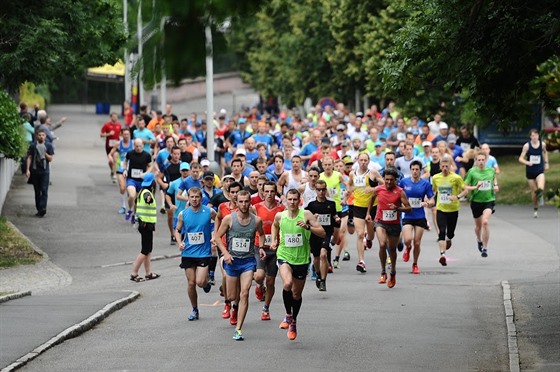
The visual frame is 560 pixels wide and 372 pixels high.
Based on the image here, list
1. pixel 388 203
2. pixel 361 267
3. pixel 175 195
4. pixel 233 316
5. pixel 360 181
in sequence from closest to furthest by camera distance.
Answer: pixel 233 316
pixel 388 203
pixel 361 267
pixel 360 181
pixel 175 195

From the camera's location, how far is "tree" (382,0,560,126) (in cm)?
1432

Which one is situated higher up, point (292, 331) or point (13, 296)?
point (292, 331)

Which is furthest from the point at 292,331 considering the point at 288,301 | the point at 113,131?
the point at 113,131

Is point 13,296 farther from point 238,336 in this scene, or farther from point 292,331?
point 292,331

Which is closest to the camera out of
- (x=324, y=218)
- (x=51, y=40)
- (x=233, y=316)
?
(x=233, y=316)

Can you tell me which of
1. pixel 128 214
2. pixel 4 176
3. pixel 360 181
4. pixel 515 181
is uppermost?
pixel 360 181

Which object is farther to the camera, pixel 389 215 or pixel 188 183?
pixel 188 183

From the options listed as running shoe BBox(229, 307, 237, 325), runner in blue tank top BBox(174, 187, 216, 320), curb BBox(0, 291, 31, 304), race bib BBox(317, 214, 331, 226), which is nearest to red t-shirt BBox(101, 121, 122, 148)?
curb BBox(0, 291, 31, 304)

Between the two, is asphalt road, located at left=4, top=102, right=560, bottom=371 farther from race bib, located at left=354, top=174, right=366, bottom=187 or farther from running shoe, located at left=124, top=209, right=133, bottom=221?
race bib, located at left=354, top=174, right=366, bottom=187

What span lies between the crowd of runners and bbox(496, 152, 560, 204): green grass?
4.62 ft

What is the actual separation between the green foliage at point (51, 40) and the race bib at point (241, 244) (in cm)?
498

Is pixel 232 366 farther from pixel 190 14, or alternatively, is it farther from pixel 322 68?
pixel 322 68

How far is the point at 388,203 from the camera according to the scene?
19.6 metres

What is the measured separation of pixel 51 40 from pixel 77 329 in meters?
7.12
